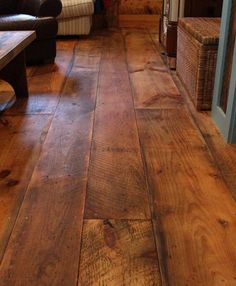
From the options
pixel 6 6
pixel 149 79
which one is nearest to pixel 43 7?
pixel 6 6

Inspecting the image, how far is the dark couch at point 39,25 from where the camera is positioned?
293 centimetres

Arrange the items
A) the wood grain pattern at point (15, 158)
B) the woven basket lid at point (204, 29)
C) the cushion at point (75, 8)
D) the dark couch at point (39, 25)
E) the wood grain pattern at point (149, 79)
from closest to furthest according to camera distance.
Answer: the wood grain pattern at point (15, 158), the woven basket lid at point (204, 29), the wood grain pattern at point (149, 79), the dark couch at point (39, 25), the cushion at point (75, 8)

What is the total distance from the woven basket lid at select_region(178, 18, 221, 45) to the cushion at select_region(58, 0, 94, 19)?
6.38 feet

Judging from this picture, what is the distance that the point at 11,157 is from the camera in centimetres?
161

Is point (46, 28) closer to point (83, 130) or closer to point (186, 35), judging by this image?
point (186, 35)

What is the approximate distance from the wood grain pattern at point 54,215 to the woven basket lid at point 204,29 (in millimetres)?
755

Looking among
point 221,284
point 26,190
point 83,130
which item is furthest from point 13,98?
point 221,284

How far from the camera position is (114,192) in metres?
1.36

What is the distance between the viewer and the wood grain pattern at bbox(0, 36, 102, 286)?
100 centimetres

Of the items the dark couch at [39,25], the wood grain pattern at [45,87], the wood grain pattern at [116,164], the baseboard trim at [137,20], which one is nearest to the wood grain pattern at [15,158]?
the wood grain pattern at [45,87]

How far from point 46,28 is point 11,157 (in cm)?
175

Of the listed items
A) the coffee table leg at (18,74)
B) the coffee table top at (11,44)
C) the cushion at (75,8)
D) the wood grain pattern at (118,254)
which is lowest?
the wood grain pattern at (118,254)

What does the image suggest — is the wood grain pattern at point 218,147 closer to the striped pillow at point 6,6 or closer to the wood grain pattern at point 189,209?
the wood grain pattern at point 189,209

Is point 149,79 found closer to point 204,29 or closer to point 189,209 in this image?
point 204,29
